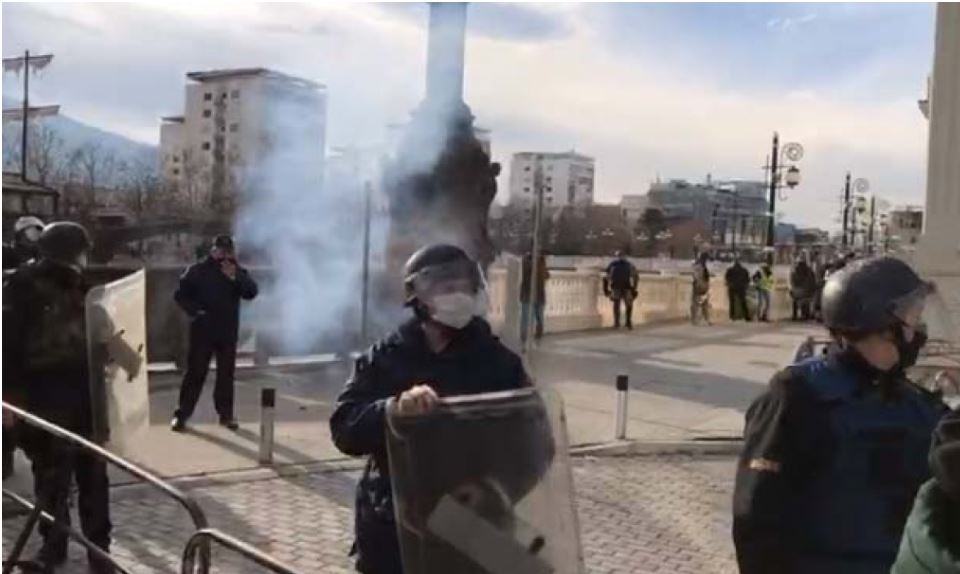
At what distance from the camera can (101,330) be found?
4141 mm

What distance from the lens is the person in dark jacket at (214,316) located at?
25.3 ft

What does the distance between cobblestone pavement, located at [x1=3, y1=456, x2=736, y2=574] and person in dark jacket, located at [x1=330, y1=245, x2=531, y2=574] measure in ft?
8.11

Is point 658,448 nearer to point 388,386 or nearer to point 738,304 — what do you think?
point 388,386

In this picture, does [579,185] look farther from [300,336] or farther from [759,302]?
[300,336]

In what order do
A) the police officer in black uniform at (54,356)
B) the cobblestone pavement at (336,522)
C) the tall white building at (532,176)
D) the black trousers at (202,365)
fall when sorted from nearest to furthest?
the police officer in black uniform at (54,356) < the cobblestone pavement at (336,522) < the black trousers at (202,365) < the tall white building at (532,176)

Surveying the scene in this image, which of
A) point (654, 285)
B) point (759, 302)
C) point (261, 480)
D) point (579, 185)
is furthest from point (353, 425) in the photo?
point (579, 185)

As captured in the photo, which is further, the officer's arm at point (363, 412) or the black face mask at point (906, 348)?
the officer's arm at point (363, 412)

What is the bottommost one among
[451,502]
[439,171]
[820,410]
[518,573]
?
[518,573]

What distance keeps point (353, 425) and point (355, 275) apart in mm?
11612

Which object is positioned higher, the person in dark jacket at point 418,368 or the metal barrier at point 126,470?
the person in dark jacket at point 418,368

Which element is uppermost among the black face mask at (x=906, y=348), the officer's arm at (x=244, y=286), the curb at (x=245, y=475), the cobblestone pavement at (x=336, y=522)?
the black face mask at (x=906, y=348)

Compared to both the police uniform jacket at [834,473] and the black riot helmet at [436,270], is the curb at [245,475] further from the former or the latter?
the police uniform jacket at [834,473]

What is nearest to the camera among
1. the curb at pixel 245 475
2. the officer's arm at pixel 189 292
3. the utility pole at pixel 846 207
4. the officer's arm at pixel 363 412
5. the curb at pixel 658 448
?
the officer's arm at pixel 363 412

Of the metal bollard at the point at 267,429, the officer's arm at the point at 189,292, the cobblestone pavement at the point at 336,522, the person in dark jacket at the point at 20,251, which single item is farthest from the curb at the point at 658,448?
the person in dark jacket at the point at 20,251
